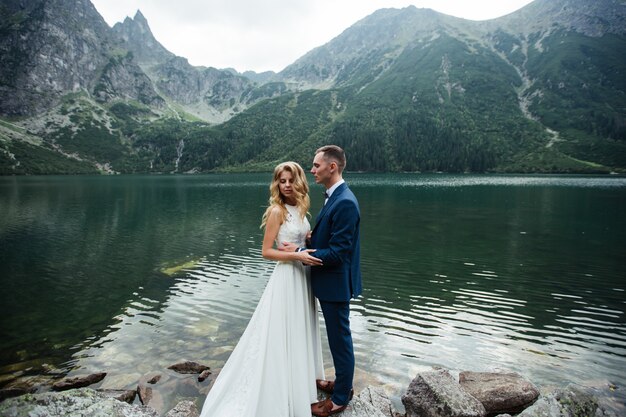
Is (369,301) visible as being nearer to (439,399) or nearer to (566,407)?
(439,399)

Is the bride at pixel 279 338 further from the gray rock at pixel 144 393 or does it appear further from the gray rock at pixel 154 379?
the gray rock at pixel 154 379

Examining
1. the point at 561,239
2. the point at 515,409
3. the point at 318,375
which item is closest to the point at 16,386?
the point at 318,375

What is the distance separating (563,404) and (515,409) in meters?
1.32

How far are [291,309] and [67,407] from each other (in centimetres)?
422

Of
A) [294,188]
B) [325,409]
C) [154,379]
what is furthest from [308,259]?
[154,379]

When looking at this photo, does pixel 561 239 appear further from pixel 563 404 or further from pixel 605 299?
pixel 563 404

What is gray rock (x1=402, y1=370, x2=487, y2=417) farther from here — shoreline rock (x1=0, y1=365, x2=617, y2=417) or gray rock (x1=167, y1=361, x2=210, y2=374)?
gray rock (x1=167, y1=361, x2=210, y2=374)

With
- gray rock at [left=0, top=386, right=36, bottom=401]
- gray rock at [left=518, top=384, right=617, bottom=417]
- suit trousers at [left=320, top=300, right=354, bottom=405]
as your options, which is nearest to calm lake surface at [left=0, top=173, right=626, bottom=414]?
gray rock at [left=0, top=386, right=36, bottom=401]

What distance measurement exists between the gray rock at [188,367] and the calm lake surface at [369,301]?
0.33m

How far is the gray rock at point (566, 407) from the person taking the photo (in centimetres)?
625

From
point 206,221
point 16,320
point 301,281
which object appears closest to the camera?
point 301,281

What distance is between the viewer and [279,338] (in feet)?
18.2

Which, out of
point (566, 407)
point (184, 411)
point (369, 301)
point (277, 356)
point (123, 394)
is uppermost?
point (277, 356)

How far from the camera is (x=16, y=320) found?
47.0ft
